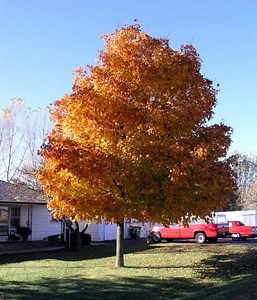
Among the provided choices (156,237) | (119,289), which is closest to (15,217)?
(156,237)

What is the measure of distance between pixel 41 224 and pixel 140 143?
56.8 feet

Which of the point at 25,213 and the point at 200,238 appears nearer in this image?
the point at 25,213

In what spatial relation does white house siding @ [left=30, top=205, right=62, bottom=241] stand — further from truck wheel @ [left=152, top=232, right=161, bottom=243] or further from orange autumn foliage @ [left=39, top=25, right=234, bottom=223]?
orange autumn foliage @ [left=39, top=25, right=234, bottom=223]

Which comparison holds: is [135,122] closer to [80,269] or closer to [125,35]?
[125,35]

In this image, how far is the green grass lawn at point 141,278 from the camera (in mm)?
10078

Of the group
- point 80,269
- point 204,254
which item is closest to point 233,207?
point 204,254

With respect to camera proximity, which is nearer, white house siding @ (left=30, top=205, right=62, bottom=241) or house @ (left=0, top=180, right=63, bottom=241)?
house @ (left=0, top=180, right=63, bottom=241)

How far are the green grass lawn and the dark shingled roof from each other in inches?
215

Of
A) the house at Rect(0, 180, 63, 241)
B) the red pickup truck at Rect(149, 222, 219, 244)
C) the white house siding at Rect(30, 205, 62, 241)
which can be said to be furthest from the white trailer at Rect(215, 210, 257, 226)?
the house at Rect(0, 180, 63, 241)

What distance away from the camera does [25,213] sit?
88.9 feet

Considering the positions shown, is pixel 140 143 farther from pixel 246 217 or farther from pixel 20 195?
pixel 246 217

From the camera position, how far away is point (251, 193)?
190 ft

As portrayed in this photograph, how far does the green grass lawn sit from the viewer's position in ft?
33.1

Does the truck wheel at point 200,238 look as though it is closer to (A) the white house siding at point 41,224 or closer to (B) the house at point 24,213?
(B) the house at point 24,213
